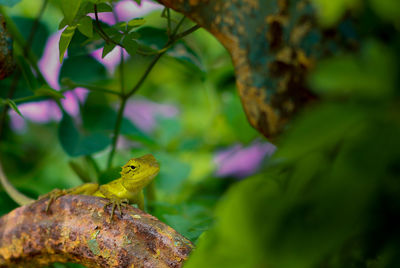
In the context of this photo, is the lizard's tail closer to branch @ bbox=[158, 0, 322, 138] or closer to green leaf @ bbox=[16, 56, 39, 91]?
green leaf @ bbox=[16, 56, 39, 91]

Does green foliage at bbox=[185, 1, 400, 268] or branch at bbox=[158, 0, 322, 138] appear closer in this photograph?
green foliage at bbox=[185, 1, 400, 268]

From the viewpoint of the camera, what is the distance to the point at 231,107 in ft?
5.09

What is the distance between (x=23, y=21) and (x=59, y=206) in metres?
0.77

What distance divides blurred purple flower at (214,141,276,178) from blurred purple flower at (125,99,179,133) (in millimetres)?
504

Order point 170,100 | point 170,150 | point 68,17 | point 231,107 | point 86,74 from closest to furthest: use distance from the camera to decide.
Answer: point 68,17 → point 86,74 → point 231,107 → point 170,150 → point 170,100

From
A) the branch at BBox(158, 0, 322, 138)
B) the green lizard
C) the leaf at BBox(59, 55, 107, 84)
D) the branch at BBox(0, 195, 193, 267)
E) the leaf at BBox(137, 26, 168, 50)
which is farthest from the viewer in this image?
the leaf at BBox(59, 55, 107, 84)

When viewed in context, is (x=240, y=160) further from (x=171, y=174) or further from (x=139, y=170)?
(x=139, y=170)

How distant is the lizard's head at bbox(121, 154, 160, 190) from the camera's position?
40.7 inches

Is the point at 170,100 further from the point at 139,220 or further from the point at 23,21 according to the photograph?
the point at 139,220

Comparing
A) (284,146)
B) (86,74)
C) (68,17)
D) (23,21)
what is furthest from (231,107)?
(284,146)

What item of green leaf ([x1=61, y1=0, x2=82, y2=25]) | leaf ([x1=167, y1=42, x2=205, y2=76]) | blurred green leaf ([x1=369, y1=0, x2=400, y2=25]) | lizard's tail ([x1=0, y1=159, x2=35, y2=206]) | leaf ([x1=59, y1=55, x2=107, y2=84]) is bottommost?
blurred green leaf ([x1=369, y1=0, x2=400, y2=25])

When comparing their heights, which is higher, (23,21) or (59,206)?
(23,21)

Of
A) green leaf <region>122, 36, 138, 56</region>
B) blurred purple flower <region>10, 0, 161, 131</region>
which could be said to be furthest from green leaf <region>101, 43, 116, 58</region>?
blurred purple flower <region>10, 0, 161, 131</region>

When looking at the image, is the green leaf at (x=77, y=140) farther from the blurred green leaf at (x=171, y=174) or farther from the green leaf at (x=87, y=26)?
the green leaf at (x=87, y=26)
